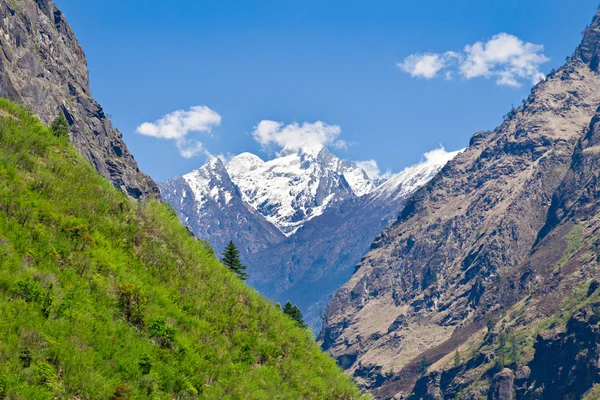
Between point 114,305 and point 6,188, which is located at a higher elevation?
point 6,188

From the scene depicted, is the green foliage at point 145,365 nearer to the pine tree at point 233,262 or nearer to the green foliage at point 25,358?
the green foliage at point 25,358

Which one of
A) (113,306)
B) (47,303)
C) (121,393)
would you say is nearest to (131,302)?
(113,306)

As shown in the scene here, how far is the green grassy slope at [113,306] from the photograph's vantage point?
62.1ft

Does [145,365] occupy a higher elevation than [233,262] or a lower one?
lower

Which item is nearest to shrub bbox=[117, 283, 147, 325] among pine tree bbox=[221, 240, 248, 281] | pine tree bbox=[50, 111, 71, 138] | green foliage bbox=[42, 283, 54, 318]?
green foliage bbox=[42, 283, 54, 318]

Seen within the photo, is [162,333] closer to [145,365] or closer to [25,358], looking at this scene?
[145,365]

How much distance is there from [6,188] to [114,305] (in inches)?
246

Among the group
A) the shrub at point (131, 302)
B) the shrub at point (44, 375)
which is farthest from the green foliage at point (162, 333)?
the shrub at point (44, 375)

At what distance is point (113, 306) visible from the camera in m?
22.6

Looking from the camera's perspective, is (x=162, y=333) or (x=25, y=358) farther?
(x=162, y=333)

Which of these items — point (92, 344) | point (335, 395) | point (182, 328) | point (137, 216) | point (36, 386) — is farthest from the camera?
point (137, 216)

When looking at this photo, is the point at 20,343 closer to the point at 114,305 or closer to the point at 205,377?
the point at 114,305

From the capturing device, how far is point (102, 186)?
29.3 m

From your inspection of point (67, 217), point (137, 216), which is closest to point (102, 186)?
point (137, 216)
